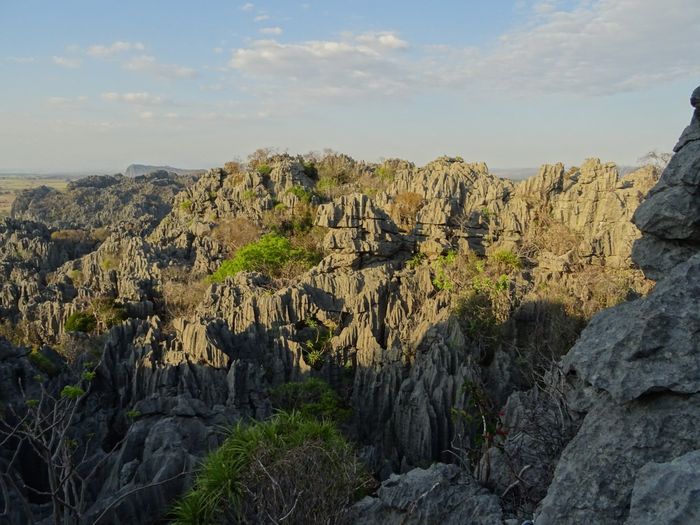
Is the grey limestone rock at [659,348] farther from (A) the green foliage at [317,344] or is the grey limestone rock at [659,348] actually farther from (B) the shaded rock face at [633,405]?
(A) the green foliage at [317,344]

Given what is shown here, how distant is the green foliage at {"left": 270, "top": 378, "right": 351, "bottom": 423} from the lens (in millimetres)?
15883

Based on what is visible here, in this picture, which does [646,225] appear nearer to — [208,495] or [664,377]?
[664,377]

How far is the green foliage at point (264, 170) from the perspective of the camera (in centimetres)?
3816

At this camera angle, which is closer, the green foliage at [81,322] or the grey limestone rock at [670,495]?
the grey limestone rock at [670,495]

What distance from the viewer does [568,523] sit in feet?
12.3

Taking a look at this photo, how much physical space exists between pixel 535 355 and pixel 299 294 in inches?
346

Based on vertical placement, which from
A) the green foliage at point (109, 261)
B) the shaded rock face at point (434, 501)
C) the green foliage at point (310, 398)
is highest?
the shaded rock face at point (434, 501)

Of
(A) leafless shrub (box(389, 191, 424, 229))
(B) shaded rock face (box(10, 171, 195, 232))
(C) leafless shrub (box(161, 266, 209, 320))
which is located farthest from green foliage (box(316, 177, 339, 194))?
(B) shaded rock face (box(10, 171, 195, 232))

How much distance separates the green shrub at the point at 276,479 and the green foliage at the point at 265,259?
18.4m

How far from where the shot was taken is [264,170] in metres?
38.9

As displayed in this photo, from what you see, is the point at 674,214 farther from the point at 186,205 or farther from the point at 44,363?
the point at 186,205

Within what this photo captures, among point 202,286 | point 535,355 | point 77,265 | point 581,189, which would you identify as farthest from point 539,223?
point 77,265

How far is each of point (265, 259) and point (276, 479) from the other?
2034 centimetres

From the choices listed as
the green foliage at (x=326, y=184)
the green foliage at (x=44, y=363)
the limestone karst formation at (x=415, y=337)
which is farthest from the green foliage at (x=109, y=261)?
the green foliage at (x=44, y=363)
